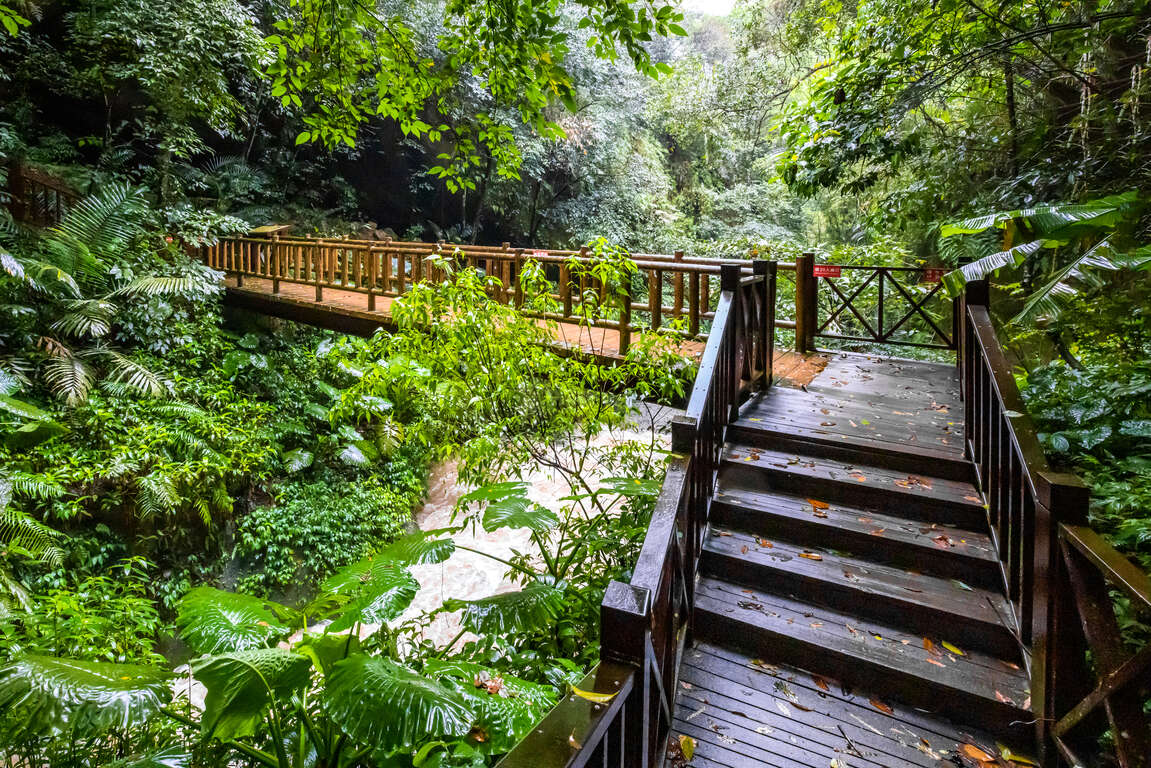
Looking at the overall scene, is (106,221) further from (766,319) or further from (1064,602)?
(1064,602)

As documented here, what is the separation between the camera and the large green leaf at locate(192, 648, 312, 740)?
1.60 meters

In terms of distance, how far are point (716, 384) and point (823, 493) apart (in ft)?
3.02

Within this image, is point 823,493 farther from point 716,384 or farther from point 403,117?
point 403,117

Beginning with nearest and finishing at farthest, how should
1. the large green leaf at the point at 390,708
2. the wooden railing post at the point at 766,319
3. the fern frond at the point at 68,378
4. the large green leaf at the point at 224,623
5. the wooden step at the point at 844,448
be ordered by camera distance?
the large green leaf at the point at 390,708 < the large green leaf at the point at 224,623 < the wooden step at the point at 844,448 < the wooden railing post at the point at 766,319 < the fern frond at the point at 68,378

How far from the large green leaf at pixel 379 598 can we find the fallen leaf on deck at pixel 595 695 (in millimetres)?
791

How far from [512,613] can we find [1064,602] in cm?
193

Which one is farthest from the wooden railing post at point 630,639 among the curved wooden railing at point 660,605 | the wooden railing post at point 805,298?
the wooden railing post at point 805,298

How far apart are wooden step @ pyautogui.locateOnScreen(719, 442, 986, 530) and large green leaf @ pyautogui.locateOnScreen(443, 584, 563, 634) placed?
1.84 metres

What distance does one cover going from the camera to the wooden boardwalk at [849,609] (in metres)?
2.25

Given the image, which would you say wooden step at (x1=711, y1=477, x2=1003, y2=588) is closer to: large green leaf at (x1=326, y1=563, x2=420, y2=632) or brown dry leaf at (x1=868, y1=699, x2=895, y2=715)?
brown dry leaf at (x1=868, y1=699, x2=895, y2=715)

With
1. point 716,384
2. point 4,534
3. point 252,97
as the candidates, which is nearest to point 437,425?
point 716,384

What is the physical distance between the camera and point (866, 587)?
110 inches

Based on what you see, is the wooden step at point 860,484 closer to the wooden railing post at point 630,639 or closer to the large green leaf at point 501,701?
the large green leaf at point 501,701

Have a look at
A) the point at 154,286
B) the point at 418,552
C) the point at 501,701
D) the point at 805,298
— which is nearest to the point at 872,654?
the point at 501,701
